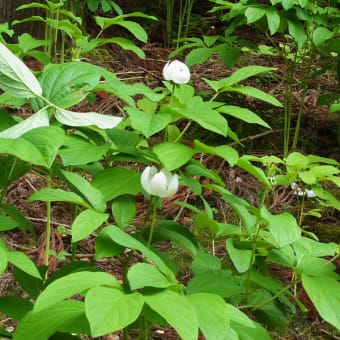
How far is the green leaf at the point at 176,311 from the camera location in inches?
25.1

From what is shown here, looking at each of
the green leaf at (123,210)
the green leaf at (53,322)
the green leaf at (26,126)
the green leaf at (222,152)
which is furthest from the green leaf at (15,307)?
the green leaf at (222,152)

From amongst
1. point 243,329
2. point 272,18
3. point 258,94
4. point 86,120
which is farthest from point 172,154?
point 272,18

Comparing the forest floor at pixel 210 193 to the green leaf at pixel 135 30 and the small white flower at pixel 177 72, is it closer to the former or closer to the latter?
the green leaf at pixel 135 30

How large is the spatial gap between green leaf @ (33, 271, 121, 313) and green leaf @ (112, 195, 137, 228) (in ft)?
0.58

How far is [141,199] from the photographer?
2248mm

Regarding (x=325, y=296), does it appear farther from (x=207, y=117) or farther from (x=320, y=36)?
(x=320, y=36)

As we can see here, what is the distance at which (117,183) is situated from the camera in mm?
913

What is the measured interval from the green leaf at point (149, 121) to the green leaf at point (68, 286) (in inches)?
9.9

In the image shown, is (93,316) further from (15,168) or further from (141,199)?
(141,199)

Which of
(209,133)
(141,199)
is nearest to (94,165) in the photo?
(141,199)

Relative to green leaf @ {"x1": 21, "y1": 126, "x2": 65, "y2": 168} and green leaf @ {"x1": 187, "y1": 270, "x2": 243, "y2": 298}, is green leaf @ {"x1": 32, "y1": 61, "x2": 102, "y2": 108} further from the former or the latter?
green leaf @ {"x1": 187, "y1": 270, "x2": 243, "y2": 298}

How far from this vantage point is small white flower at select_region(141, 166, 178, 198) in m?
0.85

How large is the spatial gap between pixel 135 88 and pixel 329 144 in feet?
6.71

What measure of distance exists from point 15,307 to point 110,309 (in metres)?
0.38
